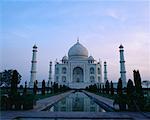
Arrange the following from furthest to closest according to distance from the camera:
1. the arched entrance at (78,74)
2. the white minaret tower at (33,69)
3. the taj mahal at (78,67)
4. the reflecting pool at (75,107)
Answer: the arched entrance at (78,74) < the taj mahal at (78,67) < the white minaret tower at (33,69) < the reflecting pool at (75,107)

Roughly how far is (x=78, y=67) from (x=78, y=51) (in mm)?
3684

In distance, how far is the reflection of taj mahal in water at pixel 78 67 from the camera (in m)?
44.0

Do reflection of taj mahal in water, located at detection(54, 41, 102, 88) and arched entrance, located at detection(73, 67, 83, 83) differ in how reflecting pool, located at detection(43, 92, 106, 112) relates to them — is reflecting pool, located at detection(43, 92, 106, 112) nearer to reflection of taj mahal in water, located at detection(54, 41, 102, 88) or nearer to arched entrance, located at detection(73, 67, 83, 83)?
reflection of taj mahal in water, located at detection(54, 41, 102, 88)

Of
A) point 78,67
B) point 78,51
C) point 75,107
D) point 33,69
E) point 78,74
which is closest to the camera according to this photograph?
point 75,107

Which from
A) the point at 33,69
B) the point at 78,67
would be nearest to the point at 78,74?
the point at 78,67

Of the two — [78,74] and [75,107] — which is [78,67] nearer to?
[78,74]

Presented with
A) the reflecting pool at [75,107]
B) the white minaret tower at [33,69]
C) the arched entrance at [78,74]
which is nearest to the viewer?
the reflecting pool at [75,107]

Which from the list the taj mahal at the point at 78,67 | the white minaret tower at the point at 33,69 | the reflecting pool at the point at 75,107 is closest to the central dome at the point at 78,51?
the taj mahal at the point at 78,67

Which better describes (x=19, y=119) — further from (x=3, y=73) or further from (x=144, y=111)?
(x=3, y=73)

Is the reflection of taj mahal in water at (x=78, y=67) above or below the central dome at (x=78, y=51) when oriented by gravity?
below

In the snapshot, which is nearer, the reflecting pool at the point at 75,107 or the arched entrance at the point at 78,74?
the reflecting pool at the point at 75,107

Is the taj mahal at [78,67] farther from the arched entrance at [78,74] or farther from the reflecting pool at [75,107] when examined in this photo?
the reflecting pool at [75,107]

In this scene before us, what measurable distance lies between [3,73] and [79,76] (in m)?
21.4

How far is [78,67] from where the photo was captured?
149ft
